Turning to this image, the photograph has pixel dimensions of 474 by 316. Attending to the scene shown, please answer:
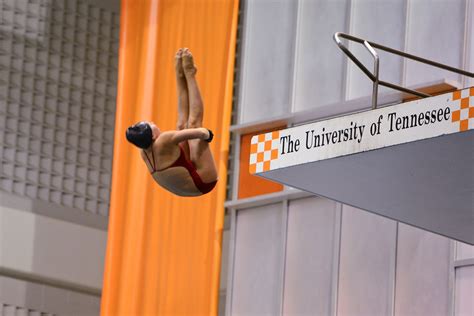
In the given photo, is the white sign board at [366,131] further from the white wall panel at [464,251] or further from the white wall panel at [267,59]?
the white wall panel at [267,59]

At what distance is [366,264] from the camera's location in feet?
30.2

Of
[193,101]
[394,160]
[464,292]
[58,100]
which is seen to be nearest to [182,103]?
[193,101]

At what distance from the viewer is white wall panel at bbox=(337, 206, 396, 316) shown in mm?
9039

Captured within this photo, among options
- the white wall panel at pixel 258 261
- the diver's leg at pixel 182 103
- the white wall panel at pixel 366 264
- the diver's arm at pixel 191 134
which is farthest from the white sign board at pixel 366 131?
the white wall panel at pixel 258 261

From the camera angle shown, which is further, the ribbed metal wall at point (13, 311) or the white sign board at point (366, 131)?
the ribbed metal wall at point (13, 311)

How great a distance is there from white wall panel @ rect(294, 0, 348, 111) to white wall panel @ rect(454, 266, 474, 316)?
2.08 meters

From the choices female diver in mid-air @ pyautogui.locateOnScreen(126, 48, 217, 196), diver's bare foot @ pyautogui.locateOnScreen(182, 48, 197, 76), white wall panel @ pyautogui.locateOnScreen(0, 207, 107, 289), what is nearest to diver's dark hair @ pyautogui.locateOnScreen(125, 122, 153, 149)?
female diver in mid-air @ pyautogui.locateOnScreen(126, 48, 217, 196)

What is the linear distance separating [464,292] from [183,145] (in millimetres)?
2421

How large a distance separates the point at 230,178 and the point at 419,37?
239 inches

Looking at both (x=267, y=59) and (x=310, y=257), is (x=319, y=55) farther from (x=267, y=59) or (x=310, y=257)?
(x=310, y=257)

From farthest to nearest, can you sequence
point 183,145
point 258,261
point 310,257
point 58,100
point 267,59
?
1. point 58,100
2. point 267,59
3. point 258,261
4. point 310,257
5. point 183,145

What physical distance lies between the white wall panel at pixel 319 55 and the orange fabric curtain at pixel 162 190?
0.74 m

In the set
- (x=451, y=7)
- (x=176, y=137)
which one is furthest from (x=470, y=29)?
(x=176, y=137)

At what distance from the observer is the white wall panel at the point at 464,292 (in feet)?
27.3
